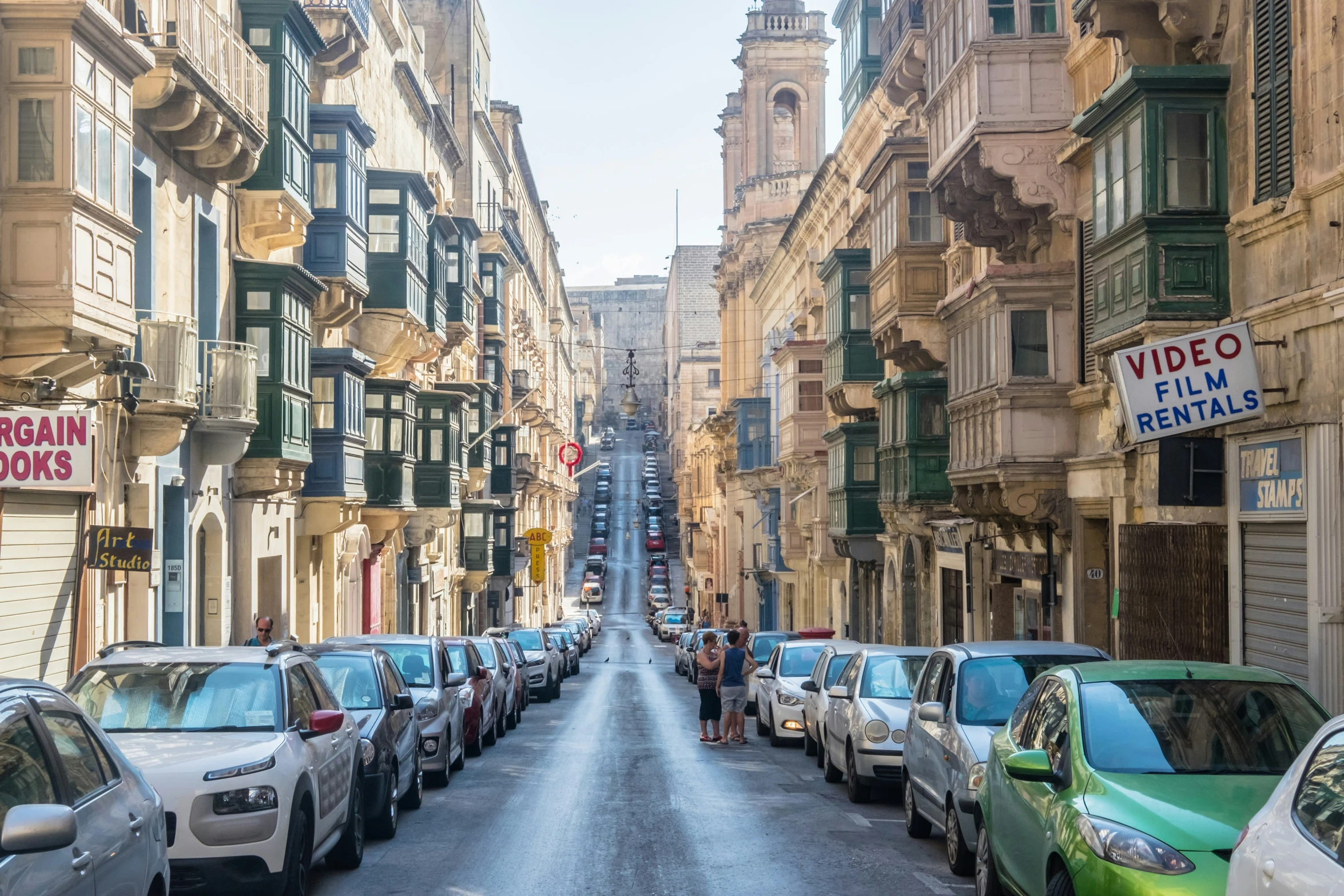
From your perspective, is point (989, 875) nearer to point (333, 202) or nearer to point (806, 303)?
point (333, 202)

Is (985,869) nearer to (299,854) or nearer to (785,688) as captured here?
(299,854)

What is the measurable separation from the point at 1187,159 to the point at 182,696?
11068mm

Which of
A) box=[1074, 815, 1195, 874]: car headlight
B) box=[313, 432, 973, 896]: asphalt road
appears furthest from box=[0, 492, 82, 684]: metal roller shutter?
box=[1074, 815, 1195, 874]: car headlight

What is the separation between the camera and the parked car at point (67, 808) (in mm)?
5094

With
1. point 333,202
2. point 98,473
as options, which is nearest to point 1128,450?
point 98,473

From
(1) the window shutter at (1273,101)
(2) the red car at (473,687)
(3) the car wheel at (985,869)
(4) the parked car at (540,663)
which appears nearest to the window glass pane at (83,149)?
(2) the red car at (473,687)

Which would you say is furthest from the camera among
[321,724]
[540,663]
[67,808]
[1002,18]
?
[540,663]

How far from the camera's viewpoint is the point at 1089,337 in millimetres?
20984

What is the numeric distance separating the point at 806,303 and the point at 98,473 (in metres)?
37.4

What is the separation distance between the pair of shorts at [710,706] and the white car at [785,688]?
70cm

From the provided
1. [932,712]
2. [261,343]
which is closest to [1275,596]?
[932,712]

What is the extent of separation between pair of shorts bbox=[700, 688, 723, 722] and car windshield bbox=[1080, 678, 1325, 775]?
14076 mm

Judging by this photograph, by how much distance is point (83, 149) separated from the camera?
1516 centimetres

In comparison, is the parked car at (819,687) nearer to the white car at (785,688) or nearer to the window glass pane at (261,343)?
the white car at (785,688)
